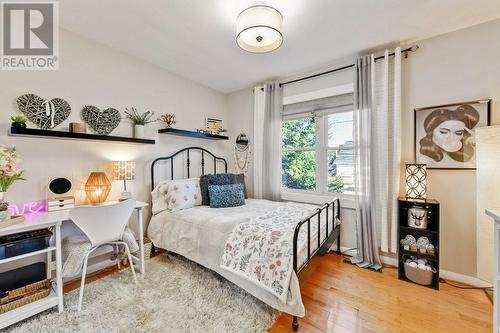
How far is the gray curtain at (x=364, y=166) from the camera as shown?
8.03 feet

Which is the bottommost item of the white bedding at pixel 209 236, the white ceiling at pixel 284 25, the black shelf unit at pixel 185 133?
the white bedding at pixel 209 236

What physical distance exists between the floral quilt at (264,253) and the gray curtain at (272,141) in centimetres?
118

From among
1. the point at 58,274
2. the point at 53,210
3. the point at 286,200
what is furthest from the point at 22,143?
the point at 286,200

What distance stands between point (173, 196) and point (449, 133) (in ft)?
10.1

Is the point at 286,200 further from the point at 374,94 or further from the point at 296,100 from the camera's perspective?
the point at 374,94

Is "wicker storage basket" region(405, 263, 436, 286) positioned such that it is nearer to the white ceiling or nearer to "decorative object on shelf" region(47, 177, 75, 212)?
the white ceiling

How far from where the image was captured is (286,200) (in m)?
3.30

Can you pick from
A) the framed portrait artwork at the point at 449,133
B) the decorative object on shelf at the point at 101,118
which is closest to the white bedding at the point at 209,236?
the decorative object on shelf at the point at 101,118

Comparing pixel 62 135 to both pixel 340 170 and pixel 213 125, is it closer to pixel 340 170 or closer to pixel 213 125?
pixel 213 125

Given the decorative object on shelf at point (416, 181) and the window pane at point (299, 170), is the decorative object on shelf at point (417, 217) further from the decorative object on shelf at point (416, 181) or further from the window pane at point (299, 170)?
the window pane at point (299, 170)

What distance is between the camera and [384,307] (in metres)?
1.77

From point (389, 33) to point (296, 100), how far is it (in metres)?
1.31

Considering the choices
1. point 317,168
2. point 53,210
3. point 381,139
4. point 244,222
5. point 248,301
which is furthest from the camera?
point 317,168

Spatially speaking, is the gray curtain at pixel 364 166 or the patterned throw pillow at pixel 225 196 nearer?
the gray curtain at pixel 364 166
